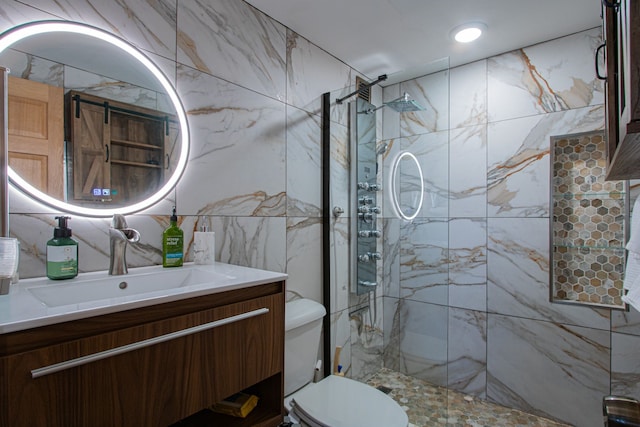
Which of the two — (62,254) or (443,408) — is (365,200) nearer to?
(443,408)

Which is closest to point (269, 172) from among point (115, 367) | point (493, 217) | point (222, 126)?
point (222, 126)

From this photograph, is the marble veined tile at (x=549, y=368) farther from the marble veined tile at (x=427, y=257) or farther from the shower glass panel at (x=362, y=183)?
the shower glass panel at (x=362, y=183)

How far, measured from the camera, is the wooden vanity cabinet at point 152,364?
67 cm

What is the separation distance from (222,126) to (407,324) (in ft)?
5.67

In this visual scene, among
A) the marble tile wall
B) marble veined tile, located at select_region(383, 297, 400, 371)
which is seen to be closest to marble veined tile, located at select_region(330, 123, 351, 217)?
the marble tile wall

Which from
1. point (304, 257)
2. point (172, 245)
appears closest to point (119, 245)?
point (172, 245)

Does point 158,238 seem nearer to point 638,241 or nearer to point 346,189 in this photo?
point 346,189

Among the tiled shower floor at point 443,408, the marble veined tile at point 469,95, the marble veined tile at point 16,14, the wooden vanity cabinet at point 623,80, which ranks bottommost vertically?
the tiled shower floor at point 443,408

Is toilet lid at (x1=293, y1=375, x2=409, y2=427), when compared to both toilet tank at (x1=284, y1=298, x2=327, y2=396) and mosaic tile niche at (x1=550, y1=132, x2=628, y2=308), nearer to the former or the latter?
toilet tank at (x1=284, y1=298, x2=327, y2=396)

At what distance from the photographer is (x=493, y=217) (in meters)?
2.28

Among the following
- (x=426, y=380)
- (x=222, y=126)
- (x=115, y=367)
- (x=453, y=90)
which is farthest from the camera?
(x=453, y=90)

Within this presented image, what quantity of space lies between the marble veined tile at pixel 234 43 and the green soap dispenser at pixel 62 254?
2.76 ft

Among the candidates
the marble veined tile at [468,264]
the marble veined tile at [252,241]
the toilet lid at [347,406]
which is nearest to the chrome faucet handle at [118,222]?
the marble veined tile at [252,241]

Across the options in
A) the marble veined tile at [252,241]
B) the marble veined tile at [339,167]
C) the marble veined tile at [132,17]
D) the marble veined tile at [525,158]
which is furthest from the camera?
the marble veined tile at [339,167]
